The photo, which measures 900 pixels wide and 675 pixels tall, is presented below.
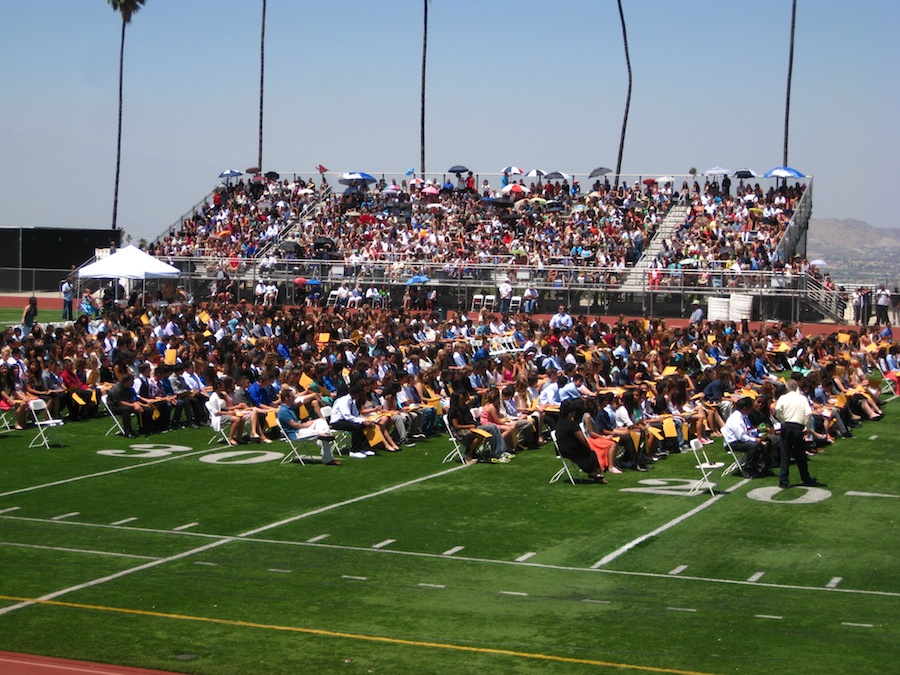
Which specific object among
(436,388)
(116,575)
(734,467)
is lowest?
(116,575)

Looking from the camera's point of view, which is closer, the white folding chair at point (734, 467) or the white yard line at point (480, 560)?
the white yard line at point (480, 560)

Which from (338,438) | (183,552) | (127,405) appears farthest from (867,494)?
(127,405)

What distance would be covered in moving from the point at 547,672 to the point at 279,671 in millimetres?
2288

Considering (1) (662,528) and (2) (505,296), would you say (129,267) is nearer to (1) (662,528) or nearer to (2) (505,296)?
(2) (505,296)

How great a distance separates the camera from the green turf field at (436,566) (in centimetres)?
1131

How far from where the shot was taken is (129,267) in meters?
39.4

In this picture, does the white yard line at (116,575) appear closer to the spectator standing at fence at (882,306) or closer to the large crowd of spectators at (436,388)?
the large crowd of spectators at (436,388)

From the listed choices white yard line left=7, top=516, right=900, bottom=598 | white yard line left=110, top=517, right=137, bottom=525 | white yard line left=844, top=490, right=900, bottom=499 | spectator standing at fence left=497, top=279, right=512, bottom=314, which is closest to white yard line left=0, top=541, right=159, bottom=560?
white yard line left=7, top=516, right=900, bottom=598

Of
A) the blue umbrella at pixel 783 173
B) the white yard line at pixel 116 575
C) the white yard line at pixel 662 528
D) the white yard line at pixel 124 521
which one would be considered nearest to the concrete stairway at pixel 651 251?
the blue umbrella at pixel 783 173

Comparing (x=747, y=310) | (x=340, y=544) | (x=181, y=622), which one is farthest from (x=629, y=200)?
(x=181, y=622)

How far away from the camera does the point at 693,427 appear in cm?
2327

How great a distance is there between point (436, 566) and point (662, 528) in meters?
3.49

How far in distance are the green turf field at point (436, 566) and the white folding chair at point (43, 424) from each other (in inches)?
20.1

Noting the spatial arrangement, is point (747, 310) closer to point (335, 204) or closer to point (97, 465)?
A: point (335, 204)
